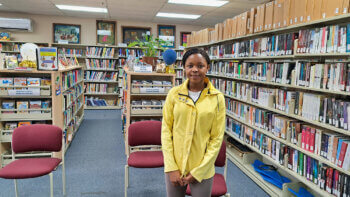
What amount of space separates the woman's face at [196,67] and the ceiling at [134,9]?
4.45 meters

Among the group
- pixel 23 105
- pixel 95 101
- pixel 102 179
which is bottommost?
pixel 102 179

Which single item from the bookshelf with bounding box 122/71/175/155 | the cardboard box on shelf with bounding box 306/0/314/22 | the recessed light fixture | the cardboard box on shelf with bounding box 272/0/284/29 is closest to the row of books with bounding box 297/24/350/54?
the cardboard box on shelf with bounding box 306/0/314/22

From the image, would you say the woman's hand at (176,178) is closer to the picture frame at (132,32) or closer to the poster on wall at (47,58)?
the poster on wall at (47,58)

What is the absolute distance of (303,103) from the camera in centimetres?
243

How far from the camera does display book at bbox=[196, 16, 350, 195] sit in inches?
80.6

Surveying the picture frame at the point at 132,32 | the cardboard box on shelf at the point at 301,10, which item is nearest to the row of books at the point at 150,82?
the cardboard box on shelf at the point at 301,10

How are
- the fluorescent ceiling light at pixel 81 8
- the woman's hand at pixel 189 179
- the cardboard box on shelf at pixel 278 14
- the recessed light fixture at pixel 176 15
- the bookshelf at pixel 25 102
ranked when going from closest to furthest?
the woman's hand at pixel 189 179
the cardboard box on shelf at pixel 278 14
the bookshelf at pixel 25 102
the fluorescent ceiling light at pixel 81 8
the recessed light fixture at pixel 176 15

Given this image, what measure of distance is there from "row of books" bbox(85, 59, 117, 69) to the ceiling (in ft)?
4.45

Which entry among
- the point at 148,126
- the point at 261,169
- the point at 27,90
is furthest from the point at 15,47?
the point at 261,169

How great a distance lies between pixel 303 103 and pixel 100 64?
6.59 metres

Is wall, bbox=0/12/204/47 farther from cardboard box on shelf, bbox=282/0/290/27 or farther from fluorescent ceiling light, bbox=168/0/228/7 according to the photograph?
cardboard box on shelf, bbox=282/0/290/27

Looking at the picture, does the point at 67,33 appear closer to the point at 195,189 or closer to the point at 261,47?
the point at 261,47

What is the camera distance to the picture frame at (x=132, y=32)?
8.11 metres

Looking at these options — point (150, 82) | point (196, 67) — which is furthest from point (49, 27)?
point (196, 67)
